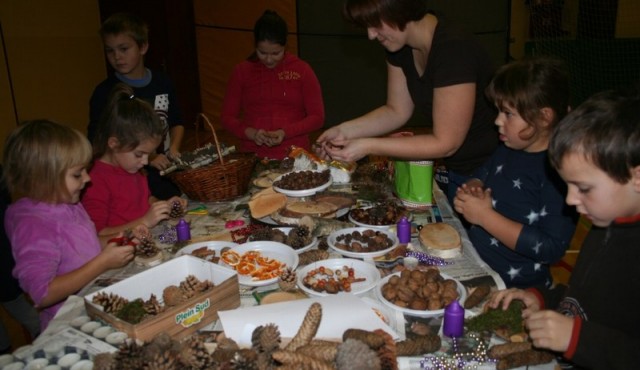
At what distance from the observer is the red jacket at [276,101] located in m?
3.68

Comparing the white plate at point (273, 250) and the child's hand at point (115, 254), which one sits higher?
the child's hand at point (115, 254)

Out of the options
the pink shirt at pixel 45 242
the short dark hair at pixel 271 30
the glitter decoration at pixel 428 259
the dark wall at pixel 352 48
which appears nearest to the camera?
the pink shirt at pixel 45 242

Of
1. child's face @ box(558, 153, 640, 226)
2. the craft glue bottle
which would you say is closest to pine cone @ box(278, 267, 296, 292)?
the craft glue bottle

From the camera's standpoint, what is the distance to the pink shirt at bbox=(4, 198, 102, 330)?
173cm

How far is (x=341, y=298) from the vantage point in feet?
4.84

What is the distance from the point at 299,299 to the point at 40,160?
108 centimetres

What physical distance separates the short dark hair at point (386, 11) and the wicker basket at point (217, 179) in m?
0.87

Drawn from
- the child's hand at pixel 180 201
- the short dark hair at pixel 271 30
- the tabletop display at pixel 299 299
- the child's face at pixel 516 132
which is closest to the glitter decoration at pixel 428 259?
the tabletop display at pixel 299 299

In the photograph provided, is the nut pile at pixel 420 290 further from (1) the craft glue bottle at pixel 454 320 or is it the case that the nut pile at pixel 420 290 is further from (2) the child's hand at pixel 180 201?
(2) the child's hand at pixel 180 201

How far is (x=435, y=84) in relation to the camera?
2.15 metres

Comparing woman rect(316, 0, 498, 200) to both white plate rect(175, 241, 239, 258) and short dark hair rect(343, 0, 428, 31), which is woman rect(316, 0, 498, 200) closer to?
short dark hair rect(343, 0, 428, 31)

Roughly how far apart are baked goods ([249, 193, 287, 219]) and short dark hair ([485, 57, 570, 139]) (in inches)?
41.7

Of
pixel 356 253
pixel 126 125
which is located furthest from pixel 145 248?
pixel 356 253

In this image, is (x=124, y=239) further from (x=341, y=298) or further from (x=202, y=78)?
(x=202, y=78)
